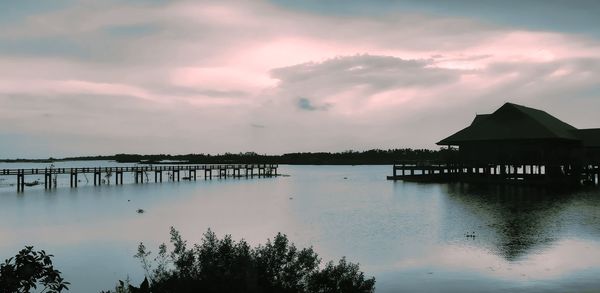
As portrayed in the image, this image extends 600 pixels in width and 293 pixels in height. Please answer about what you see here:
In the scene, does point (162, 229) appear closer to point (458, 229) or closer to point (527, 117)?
point (458, 229)

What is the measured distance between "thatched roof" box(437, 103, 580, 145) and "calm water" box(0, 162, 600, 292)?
12.4 metres

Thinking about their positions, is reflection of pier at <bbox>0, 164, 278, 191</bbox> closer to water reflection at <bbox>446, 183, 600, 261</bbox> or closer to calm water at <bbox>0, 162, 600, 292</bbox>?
calm water at <bbox>0, 162, 600, 292</bbox>

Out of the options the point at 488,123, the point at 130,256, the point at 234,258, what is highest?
the point at 488,123

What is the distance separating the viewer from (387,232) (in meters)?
28.8

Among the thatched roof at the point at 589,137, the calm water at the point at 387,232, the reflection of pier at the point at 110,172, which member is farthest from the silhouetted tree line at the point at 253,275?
the thatched roof at the point at 589,137

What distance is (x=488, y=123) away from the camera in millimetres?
68062

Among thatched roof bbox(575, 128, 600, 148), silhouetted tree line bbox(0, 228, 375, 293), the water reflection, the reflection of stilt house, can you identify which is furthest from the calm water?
thatched roof bbox(575, 128, 600, 148)

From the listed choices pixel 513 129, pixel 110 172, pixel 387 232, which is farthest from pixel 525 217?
pixel 110 172

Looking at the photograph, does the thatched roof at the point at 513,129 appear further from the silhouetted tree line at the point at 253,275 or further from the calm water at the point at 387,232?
the silhouetted tree line at the point at 253,275

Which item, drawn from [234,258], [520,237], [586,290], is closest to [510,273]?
[586,290]

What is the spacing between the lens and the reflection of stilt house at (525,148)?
61594mm

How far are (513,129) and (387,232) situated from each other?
4137 centimetres

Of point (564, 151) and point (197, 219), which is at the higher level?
point (564, 151)

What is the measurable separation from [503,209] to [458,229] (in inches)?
405
